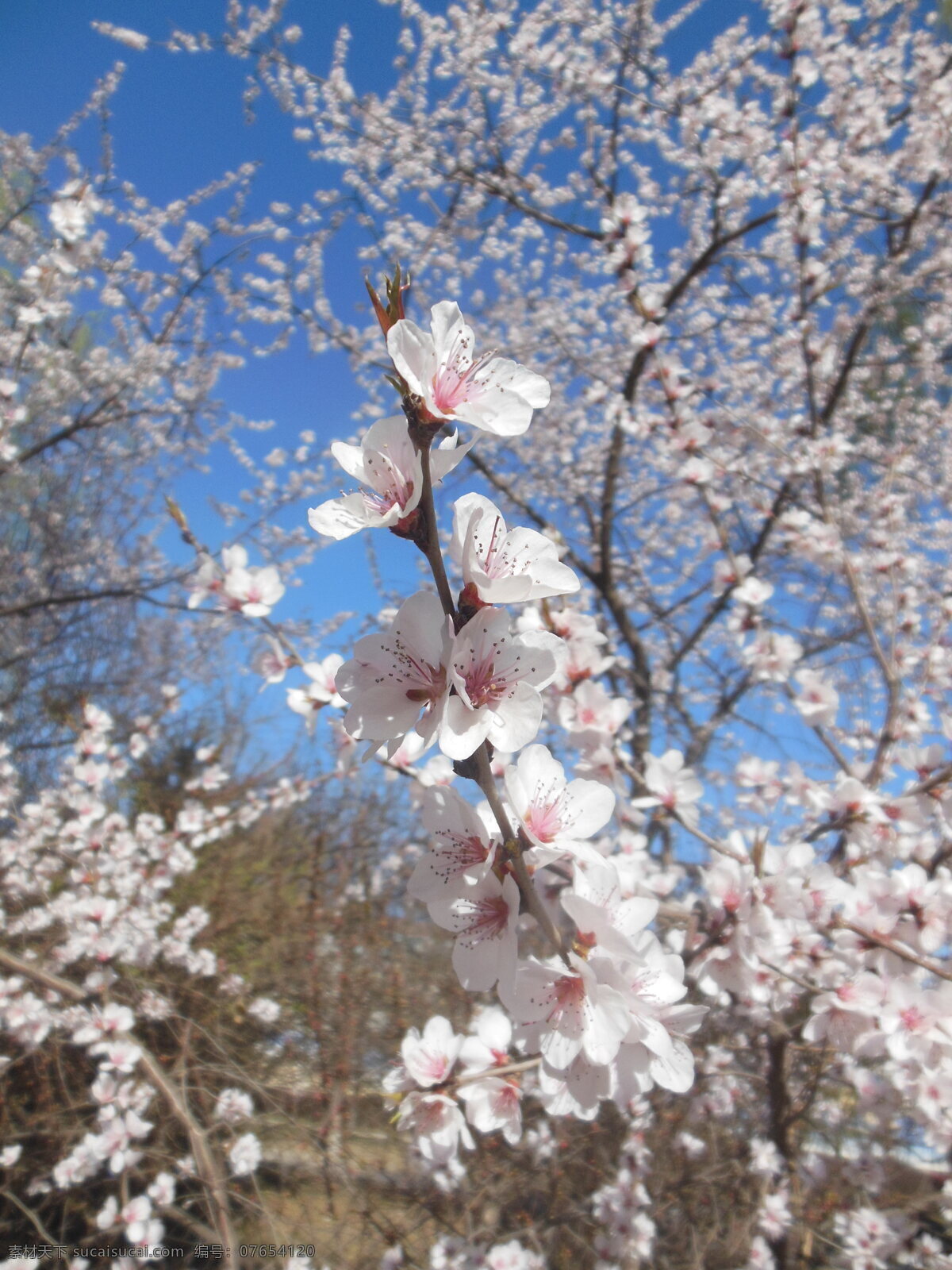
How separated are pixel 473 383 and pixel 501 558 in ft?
0.69

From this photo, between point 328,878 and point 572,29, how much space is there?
6.84 meters

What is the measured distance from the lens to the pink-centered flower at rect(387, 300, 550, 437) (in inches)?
29.8

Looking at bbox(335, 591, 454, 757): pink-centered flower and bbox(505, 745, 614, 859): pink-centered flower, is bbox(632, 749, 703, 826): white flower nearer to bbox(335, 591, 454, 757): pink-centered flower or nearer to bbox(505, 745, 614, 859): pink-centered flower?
bbox(505, 745, 614, 859): pink-centered flower

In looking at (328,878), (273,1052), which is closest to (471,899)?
(273,1052)

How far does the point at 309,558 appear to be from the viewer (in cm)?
721

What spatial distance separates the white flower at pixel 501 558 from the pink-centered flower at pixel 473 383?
0.09 meters

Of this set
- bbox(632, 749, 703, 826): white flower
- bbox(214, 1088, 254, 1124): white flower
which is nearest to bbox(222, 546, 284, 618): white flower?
bbox(632, 749, 703, 826): white flower

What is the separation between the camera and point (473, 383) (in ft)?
2.66

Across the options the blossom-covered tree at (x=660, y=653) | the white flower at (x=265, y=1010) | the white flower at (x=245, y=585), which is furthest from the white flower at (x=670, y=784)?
the white flower at (x=265, y=1010)

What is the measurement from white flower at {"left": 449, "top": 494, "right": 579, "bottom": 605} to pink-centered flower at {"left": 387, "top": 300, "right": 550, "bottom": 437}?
0.09 m

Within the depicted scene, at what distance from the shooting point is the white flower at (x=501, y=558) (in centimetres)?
Result: 70

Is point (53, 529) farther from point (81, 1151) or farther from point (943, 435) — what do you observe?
point (943, 435)

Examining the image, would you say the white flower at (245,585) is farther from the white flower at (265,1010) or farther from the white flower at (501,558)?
the white flower at (265,1010)

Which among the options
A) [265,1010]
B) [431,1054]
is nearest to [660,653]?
[265,1010]
